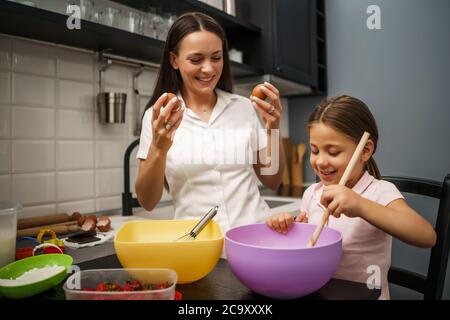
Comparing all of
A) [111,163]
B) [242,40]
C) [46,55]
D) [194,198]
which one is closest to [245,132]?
[194,198]

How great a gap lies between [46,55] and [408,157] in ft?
3.59

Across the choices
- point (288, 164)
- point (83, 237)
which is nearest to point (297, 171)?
point (288, 164)

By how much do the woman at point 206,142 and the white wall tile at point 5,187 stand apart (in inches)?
15.8

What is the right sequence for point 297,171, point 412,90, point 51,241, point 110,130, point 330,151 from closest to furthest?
point 330,151 < point 51,241 < point 412,90 < point 110,130 < point 297,171

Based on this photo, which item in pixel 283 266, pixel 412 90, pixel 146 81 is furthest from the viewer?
pixel 146 81

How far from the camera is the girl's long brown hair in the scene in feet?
2.27

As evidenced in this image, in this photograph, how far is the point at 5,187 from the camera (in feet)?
3.50

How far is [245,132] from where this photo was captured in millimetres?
1079

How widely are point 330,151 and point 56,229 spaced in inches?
28.9

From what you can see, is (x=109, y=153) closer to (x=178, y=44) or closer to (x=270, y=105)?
(x=178, y=44)

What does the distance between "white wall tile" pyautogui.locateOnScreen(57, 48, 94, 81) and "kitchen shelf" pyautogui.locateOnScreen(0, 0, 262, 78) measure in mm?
29

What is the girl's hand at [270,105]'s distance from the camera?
748 mm

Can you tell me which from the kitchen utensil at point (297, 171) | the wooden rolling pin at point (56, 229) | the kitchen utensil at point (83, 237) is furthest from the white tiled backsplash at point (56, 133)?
the kitchen utensil at point (297, 171)

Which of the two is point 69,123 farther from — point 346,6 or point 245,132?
point 346,6
